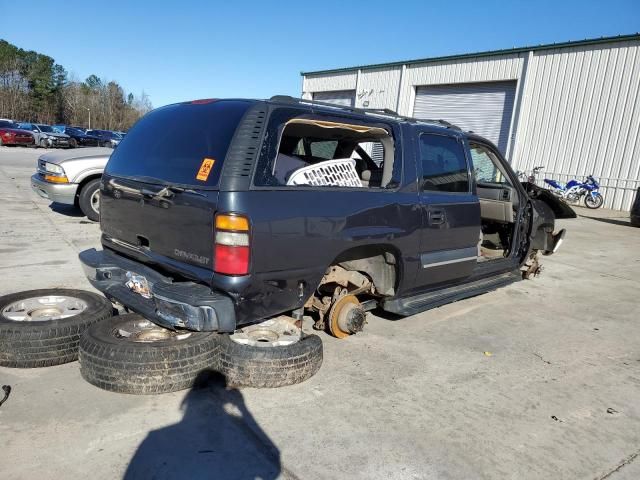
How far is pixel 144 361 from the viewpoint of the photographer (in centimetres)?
295

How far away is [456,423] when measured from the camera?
9.84ft

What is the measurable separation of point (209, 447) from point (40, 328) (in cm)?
156

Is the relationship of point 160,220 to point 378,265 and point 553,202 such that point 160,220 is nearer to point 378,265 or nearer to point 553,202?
point 378,265

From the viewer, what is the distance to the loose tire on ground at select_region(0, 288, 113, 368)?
126 inches

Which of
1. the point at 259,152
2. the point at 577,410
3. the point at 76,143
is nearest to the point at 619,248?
the point at 577,410

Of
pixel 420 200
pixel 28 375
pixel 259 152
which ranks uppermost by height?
pixel 259 152

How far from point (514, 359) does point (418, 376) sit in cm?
100

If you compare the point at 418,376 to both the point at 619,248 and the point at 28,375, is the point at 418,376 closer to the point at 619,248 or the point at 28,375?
the point at 28,375

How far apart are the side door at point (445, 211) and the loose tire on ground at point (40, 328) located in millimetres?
2653

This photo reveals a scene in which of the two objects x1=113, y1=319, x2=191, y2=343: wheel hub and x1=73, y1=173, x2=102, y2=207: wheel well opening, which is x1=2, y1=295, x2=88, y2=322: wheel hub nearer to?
x1=113, y1=319, x2=191, y2=343: wheel hub

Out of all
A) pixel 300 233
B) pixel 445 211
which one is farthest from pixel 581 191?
pixel 300 233

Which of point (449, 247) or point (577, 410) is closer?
point (577, 410)

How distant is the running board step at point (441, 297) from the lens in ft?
13.4

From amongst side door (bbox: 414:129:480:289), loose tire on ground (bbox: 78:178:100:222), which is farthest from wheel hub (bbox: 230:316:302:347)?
loose tire on ground (bbox: 78:178:100:222)
